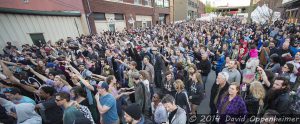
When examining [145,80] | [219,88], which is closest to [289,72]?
[219,88]

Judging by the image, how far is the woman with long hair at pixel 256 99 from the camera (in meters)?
3.26

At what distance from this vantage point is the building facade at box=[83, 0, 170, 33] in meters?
16.1

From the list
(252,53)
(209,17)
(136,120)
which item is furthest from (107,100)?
(209,17)

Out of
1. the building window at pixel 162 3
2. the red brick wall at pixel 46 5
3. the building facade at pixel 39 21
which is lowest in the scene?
the building facade at pixel 39 21

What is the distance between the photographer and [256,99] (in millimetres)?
3285

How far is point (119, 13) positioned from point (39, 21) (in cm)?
991

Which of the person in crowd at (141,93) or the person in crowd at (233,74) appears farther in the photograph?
the person in crowd at (233,74)

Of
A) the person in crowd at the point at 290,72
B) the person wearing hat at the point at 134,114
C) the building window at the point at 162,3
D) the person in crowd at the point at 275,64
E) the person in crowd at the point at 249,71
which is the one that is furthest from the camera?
the building window at the point at 162,3

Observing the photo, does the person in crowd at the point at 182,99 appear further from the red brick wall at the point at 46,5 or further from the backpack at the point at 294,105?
the red brick wall at the point at 46,5

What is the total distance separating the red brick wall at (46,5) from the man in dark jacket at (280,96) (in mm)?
12514

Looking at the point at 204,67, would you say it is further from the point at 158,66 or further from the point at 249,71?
the point at 158,66

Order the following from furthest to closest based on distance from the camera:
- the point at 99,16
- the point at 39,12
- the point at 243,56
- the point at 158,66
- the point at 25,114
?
the point at 99,16 → the point at 39,12 → the point at 243,56 → the point at 158,66 → the point at 25,114

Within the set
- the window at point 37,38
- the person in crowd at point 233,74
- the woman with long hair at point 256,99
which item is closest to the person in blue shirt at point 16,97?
the woman with long hair at point 256,99

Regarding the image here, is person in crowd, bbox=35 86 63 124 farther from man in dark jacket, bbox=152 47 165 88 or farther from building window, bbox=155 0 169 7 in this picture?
building window, bbox=155 0 169 7
